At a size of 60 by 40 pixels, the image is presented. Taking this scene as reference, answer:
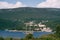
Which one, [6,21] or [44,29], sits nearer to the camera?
[44,29]

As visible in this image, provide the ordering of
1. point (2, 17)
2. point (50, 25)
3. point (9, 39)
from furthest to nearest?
point (2, 17)
point (50, 25)
point (9, 39)

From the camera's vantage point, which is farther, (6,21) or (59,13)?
(59,13)

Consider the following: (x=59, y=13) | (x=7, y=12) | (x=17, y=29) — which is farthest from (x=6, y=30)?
(x=59, y=13)

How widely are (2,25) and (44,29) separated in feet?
10.2

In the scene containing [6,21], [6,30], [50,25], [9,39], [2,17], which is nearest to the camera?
[9,39]

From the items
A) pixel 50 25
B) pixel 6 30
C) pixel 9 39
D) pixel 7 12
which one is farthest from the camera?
pixel 7 12

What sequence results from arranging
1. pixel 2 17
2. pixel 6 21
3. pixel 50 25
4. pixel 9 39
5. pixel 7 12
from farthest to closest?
pixel 7 12, pixel 2 17, pixel 6 21, pixel 50 25, pixel 9 39

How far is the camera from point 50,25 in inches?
509

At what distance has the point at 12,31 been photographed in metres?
13.6

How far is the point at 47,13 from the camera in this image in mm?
18328

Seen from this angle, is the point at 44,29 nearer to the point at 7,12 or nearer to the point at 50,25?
the point at 50,25

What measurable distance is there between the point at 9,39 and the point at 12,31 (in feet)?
20.8

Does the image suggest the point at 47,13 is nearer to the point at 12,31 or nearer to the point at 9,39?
the point at 12,31

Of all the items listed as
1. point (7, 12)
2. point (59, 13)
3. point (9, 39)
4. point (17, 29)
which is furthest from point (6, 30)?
point (9, 39)
